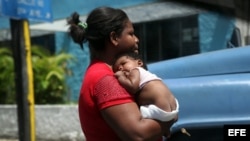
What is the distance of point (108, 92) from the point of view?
6.56ft

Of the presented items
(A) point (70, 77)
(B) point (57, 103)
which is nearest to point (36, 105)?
(B) point (57, 103)

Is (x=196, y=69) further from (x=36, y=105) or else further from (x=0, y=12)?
(x=36, y=105)

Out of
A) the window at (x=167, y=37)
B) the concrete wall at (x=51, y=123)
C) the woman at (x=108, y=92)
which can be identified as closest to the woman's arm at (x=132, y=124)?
the woman at (x=108, y=92)

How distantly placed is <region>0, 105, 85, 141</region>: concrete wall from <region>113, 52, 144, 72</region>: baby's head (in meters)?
5.88

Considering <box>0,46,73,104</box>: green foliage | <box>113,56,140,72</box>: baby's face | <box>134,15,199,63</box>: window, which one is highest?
<box>113,56,140,72</box>: baby's face

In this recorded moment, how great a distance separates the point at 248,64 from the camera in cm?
234

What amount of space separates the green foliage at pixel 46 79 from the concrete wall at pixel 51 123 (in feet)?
1.77

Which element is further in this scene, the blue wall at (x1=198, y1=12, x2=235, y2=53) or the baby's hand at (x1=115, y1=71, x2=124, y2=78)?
the blue wall at (x1=198, y1=12, x2=235, y2=53)

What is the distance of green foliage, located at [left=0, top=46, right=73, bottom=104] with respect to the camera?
8.89 metres

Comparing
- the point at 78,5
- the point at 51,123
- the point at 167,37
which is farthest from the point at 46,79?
the point at 167,37

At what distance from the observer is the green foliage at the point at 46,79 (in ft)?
29.2

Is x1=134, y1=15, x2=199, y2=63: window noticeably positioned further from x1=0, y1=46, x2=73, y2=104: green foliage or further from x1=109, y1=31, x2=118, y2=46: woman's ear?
x1=109, y1=31, x2=118, y2=46: woman's ear

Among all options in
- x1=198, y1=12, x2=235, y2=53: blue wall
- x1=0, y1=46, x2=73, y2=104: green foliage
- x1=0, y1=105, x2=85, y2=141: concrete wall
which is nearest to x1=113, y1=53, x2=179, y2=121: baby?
x1=198, y1=12, x2=235, y2=53: blue wall

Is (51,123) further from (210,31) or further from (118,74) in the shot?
(118,74)
